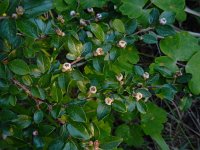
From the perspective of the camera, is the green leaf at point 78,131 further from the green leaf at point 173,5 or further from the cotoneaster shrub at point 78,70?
the green leaf at point 173,5

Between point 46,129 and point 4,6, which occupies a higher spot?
point 4,6

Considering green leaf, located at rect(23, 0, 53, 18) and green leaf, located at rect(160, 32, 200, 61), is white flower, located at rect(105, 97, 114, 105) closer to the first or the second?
green leaf, located at rect(23, 0, 53, 18)

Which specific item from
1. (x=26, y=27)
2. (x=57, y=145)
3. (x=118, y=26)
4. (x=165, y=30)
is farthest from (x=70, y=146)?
(x=165, y=30)

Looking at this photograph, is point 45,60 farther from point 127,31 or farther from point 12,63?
point 127,31

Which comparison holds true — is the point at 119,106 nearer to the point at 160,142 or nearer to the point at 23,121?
the point at 23,121

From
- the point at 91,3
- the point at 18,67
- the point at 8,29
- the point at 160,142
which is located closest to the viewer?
the point at 8,29

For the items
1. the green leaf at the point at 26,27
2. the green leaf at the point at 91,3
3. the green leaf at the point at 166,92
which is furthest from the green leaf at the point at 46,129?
the green leaf at the point at 91,3
